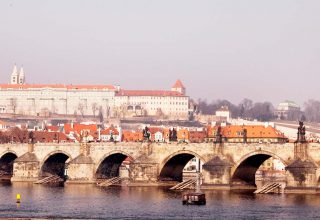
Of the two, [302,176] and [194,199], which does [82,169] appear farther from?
[194,199]

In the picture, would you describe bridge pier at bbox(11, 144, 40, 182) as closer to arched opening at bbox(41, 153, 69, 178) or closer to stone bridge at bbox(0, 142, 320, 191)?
stone bridge at bbox(0, 142, 320, 191)

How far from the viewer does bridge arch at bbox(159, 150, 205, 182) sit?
338 feet

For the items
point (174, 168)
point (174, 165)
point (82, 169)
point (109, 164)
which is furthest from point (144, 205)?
point (109, 164)

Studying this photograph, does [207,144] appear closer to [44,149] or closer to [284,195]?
[284,195]

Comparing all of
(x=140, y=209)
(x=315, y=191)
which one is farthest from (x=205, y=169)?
(x=140, y=209)

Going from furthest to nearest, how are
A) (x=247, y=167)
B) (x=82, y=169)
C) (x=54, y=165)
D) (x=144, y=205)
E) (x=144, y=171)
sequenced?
(x=54, y=165) < (x=82, y=169) < (x=144, y=171) < (x=247, y=167) < (x=144, y=205)

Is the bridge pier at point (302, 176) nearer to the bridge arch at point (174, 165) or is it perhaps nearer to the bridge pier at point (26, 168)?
the bridge arch at point (174, 165)

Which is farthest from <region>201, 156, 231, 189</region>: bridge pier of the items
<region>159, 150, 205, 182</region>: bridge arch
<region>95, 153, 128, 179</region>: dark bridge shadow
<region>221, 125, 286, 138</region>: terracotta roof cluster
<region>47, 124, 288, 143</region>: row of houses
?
<region>221, 125, 286, 138</region>: terracotta roof cluster

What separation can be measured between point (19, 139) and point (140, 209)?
82.1 meters

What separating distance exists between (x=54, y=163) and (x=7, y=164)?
11.2 meters

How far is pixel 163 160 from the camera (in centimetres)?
10362

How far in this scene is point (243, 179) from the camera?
100 m

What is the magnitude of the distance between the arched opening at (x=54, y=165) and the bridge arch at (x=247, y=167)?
77.6ft

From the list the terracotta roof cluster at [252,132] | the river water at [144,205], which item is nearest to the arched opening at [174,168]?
the river water at [144,205]
